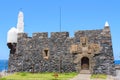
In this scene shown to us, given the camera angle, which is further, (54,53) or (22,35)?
(22,35)

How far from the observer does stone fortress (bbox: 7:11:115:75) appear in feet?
63.8

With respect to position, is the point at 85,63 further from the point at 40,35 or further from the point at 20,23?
the point at 20,23

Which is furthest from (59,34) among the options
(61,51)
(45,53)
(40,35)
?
(45,53)

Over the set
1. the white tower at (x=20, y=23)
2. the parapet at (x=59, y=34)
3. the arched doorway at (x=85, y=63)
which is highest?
the white tower at (x=20, y=23)

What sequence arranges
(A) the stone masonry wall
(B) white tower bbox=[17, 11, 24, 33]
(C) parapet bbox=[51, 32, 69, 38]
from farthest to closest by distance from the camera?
(B) white tower bbox=[17, 11, 24, 33], (C) parapet bbox=[51, 32, 69, 38], (A) the stone masonry wall

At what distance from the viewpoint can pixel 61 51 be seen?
68.1ft

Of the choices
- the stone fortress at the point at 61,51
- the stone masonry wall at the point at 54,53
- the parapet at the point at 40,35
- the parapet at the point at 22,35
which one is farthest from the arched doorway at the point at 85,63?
the parapet at the point at 22,35

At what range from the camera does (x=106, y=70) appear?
758 inches

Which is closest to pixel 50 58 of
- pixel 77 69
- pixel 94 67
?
pixel 77 69

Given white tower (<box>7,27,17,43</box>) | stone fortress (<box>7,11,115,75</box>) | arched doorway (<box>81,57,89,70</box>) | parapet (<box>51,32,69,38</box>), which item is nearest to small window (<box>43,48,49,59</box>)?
stone fortress (<box>7,11,115,75</box>)

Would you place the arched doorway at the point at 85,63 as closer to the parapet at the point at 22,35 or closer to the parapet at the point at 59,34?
the parapet at the point at 59,34

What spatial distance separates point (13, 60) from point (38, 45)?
117 inches

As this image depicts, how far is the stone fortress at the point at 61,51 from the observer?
63.8 feet

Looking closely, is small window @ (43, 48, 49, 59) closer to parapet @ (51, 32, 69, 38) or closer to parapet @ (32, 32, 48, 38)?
parapet @ (32, 32, 48, 38)
